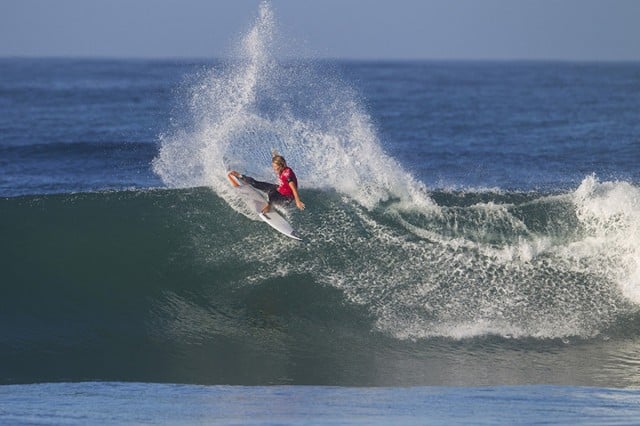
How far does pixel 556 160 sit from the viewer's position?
25.6m

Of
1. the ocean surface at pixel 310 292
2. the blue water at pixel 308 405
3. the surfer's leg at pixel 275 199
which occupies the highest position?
the surfer's leg at pixel 275 199

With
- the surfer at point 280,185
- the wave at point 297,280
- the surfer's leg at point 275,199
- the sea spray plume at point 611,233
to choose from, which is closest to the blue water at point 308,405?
the wave at point 297,280

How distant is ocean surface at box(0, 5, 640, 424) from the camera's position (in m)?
10.9

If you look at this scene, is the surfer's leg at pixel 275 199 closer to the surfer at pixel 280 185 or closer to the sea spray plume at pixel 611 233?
the surfer at pixel 280 185

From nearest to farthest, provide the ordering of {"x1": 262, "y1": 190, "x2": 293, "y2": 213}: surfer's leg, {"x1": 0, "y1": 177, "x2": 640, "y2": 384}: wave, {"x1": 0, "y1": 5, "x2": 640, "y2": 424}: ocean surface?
{"x1": 0, "y1": 5, "x2": 640, "y2": 424}: ocean surface, {"x1": 0, "y1": 177, "x2": 640, "y2": 384}: wave, {"x1": 262, "y1": 190, "x2": 293, "y2": 213}: surfer's leg

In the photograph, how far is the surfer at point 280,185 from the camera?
14.4 meters

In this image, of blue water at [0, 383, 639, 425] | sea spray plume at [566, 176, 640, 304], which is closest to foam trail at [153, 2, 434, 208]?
sea spray plume at [566, 176, 640, 304]

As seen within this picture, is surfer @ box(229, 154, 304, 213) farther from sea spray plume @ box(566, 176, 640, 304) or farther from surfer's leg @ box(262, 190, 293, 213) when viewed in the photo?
sea spray plume @ box(566, 176, 640, 304)

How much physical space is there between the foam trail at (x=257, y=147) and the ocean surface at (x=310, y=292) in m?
0.04

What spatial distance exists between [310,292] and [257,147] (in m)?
4.36

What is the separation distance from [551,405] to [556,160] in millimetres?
16218

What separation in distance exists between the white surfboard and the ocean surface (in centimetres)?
20

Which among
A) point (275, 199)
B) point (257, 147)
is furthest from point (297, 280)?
point (257, 147)

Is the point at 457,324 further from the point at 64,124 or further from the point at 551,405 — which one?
the point at 64,124
